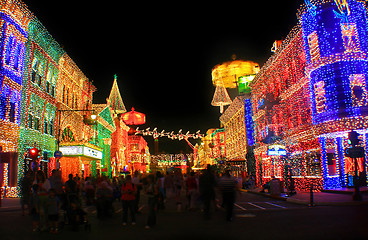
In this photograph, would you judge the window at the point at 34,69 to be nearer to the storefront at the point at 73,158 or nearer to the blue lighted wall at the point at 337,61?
the storefront at the point at 73,158

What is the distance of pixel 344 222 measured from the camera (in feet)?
34.7

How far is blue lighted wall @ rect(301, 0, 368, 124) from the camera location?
23.3 m

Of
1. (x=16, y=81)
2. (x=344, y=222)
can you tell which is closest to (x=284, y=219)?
Result: (x=344, y=222)

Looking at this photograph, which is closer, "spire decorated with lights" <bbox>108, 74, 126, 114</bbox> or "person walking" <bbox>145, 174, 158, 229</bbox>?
"person walking" <bbox>145, 174, 158, 229</bbox>

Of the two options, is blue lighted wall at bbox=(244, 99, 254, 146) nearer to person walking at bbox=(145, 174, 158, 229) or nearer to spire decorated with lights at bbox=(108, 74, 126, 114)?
spire decorated with lights at bbox=(108, 74, 126, 114)

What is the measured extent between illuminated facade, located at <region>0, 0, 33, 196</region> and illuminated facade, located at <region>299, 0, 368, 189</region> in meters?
21.3

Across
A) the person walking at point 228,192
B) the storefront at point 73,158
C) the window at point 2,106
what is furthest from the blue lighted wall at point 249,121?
the person walking at point 228,192

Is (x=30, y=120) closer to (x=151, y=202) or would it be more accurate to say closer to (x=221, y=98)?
(x=151, y=202)

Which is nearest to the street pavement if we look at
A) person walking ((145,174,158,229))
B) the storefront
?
person walking ((145,174,158,229))

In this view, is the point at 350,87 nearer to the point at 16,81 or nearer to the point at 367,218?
the point at 367,218

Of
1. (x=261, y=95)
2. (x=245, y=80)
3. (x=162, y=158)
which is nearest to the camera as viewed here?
(x=261, y=95)

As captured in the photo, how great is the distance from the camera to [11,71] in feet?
76.2

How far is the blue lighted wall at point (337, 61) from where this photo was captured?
76.5ft

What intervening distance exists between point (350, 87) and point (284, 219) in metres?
15.4
